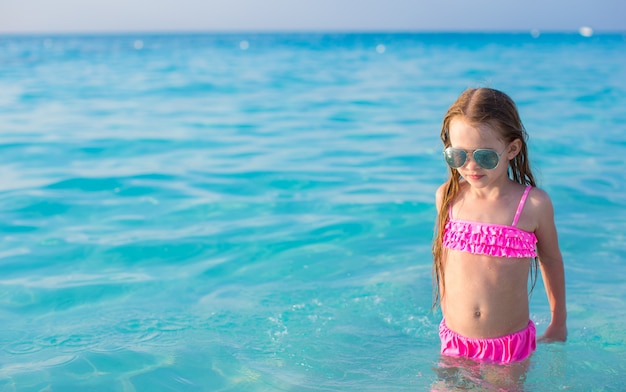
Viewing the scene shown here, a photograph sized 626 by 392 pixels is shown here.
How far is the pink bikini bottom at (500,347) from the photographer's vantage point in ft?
9.30

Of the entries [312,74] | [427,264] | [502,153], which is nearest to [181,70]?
[312,74]

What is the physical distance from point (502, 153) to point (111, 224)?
168 inches

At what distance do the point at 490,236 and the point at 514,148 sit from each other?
0.34m

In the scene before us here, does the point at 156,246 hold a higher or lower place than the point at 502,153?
lower

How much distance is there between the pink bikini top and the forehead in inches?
9.5

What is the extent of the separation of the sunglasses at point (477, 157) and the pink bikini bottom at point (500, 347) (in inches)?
27.2

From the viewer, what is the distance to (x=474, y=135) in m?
2.68

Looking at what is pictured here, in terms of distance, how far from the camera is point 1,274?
16.7 feet

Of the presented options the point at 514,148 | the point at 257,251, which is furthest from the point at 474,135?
the point at 257,251

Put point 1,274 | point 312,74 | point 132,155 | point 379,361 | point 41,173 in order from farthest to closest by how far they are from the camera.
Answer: point 312,74 < point 132,155 < point 41,173 < point 1,274 < point 379,361

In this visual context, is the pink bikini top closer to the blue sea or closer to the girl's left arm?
the girl's left arm

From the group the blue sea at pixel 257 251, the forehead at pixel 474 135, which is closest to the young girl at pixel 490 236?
the forehead at pixel 474 135

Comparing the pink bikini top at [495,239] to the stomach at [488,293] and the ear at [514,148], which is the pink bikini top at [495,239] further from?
the ear at [514,148]

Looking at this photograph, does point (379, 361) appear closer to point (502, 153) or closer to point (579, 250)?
point (502, 153)
